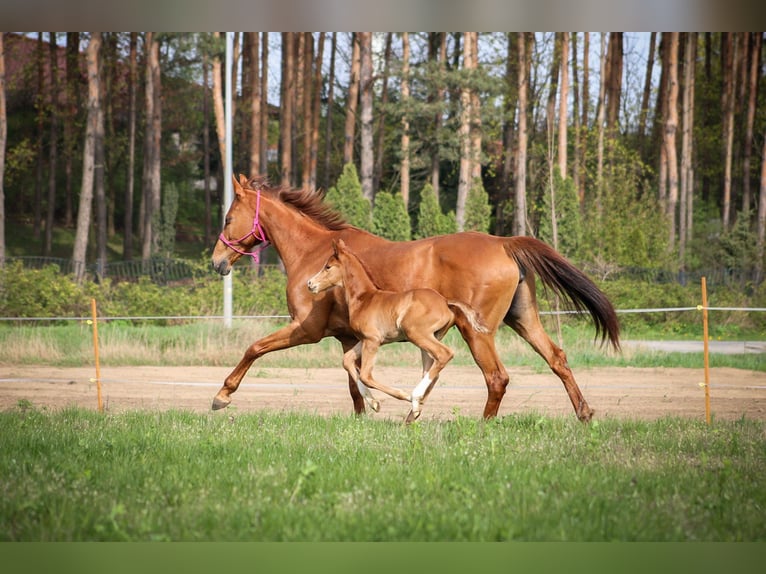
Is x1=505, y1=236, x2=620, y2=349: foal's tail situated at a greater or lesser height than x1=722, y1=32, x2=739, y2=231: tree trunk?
lesser

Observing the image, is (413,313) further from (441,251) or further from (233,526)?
(233,526)

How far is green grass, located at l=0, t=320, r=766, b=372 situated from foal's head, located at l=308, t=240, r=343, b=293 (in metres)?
7.23

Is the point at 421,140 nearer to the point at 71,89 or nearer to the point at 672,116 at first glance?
the point at 672,116

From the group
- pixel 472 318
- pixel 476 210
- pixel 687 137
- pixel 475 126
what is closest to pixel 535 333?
pixel 472 318

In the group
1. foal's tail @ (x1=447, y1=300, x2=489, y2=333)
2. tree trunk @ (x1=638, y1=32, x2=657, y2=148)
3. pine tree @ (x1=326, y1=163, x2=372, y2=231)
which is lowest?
foal's tail @ (x1=447, y1=300, x2=489, y2=333)

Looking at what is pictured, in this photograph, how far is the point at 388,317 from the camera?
8586 millimetres

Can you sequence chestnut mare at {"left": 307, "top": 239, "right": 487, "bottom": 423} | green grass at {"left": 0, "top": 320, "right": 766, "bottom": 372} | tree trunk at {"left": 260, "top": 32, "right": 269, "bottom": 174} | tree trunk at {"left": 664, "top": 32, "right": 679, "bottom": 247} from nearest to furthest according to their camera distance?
chestnut mare at {"left": 307, "top": 239, "right": 487, "bottom": 423} < green grass at {"left": 0, "top": 320, "right": 766, "bottom": 372} < tree trunk at {"left": 664, "top": 32, "right": 679, "bottom": 247} < tree trunk at {"left": 260, "top": 32, "right": 269, "bottom": 174}

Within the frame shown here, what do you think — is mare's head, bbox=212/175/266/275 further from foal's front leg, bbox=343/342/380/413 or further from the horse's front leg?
foal's front leg, bbox=343/342/380/413

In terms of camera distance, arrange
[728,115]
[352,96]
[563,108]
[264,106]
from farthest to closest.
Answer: [728,115], [352,96], [264,106], [563,108]

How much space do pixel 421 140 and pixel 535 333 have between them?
25.4 meters

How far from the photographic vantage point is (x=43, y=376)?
1473cm

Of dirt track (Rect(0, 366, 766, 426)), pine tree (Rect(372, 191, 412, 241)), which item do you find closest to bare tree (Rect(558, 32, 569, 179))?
pine tree (Rect(372, 191, 412, 241))

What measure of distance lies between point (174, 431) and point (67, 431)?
3.36 feet

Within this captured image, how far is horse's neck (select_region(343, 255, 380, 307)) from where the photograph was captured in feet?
28.8
